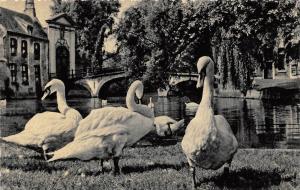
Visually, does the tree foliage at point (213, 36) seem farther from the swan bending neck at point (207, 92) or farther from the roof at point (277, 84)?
the roof at point (277, 84)

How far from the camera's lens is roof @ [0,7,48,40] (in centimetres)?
2042

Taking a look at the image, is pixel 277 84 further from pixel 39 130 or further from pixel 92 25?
pixel 39 130

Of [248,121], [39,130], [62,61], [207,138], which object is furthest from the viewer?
[62,61]

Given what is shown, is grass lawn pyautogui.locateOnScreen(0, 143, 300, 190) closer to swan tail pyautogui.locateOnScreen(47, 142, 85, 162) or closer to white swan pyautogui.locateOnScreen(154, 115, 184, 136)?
swan tail pyautogui.locateOnScreen(47, 142, 85, 162)

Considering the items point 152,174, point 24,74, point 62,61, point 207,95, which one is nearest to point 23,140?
point 152,174

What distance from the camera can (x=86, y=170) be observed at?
6.07 metres

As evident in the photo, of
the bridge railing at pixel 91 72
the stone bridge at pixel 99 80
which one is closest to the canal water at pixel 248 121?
the bridge railing at pixel 91 72

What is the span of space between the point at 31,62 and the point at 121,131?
599 inches

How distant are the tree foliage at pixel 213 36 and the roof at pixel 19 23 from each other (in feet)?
15.8

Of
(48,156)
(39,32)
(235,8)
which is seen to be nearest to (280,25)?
(235,8)

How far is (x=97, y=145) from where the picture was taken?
225 inches

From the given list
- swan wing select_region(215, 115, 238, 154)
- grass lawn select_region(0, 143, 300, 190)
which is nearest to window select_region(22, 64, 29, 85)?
grass lawn select_region(0, 143, 300, 190)

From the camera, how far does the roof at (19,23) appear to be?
804 inches

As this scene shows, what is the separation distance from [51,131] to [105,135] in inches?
49.8
